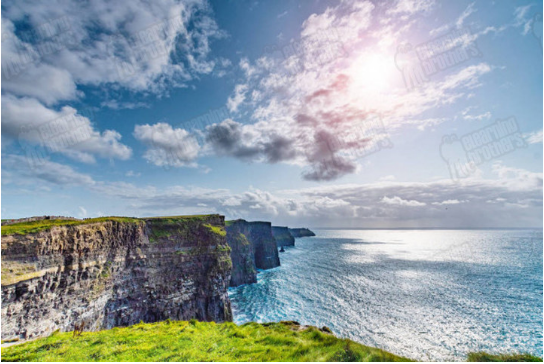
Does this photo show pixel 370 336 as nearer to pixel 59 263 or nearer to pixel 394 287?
pixel 394 287

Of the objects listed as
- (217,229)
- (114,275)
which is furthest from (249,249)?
(114,275)

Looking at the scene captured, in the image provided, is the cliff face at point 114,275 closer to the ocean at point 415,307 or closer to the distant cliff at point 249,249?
the ocean at point 415,307

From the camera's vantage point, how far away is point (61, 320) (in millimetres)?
29125

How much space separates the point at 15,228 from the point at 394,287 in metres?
89.9

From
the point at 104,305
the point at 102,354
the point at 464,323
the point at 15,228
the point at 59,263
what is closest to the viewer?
the point at 102,354

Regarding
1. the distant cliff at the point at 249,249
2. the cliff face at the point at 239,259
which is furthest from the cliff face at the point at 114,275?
the distant cliff at the point at 249,249

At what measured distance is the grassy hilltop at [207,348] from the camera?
15.2 metres

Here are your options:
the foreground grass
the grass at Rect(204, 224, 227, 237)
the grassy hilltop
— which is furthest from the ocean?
the foreground grass

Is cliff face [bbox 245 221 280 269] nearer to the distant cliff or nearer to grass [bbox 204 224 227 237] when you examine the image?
the distant cliff

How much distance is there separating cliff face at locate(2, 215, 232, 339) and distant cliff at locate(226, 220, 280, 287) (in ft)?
123

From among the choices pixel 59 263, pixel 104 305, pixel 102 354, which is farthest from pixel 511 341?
pixel 59 263

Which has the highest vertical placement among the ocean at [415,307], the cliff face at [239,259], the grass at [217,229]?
the grass at [217,229]

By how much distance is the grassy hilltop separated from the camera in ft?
50.0

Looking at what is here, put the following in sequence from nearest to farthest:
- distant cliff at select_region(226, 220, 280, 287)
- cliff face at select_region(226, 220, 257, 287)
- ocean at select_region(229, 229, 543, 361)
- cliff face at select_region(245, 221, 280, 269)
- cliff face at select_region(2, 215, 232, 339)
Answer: cliff face at select_region(2, 215, 232, 339)
ocean at select_region(229, 229, 543, 361)
cliff face at select_region(226, 220, 257, 287)
distant cliff at select_region(226, 220, 280, 287)
cliff face at select_region(245, 221, 280, 269)
